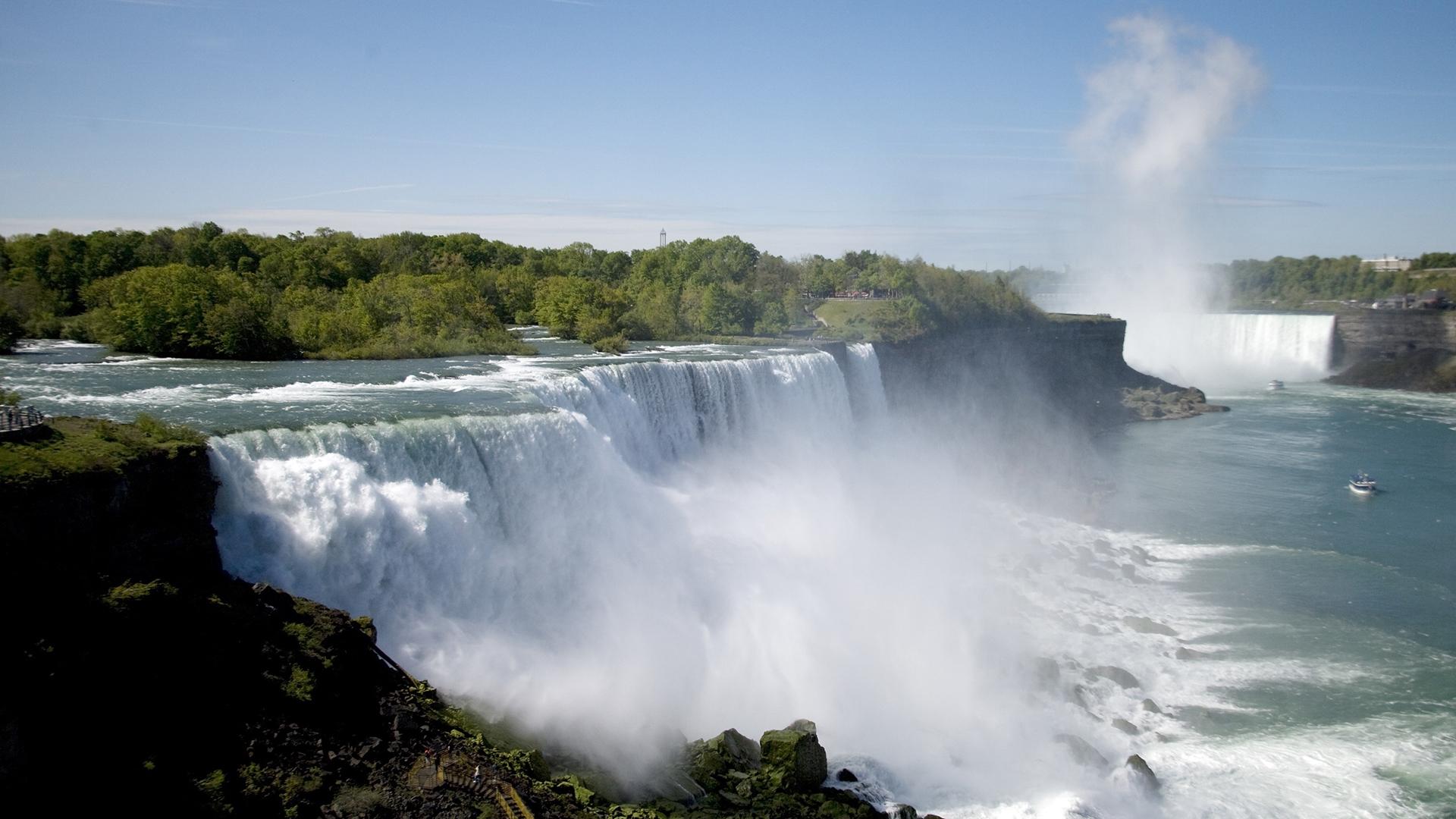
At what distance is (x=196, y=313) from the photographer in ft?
72.1

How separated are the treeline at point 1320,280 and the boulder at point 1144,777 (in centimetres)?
8079

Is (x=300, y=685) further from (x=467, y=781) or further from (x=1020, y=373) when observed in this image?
(x=1020, y=373)

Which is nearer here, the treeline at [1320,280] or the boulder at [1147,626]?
the boulder at [1147,626]

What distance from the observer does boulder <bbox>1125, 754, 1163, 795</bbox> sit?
12.1 meters

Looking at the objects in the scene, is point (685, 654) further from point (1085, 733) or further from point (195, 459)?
point (195, 459)

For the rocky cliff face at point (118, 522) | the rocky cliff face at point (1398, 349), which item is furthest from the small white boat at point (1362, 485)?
the rocky cliff face at point (118, 522)

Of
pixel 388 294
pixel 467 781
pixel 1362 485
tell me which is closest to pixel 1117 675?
pixel 467 781

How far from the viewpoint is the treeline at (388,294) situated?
2231 cm

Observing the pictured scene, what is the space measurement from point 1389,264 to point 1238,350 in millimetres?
53552

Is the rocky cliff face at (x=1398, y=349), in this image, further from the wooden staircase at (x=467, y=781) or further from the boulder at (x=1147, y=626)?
the wooden staircase at (x=467, y=781)

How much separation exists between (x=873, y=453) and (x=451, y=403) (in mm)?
15364

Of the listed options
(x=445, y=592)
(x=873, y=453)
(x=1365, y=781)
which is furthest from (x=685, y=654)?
(x=873, y=453)

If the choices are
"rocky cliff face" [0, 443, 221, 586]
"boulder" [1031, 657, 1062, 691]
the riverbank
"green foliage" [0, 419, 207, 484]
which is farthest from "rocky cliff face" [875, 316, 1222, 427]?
"rocky cliff face" [0, 443, 221, 586]

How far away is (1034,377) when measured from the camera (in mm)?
44031
